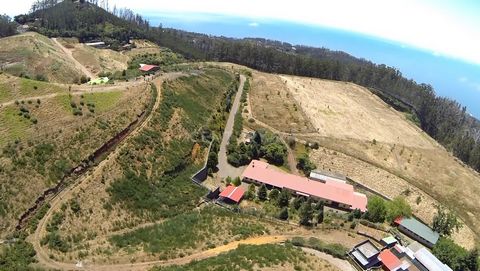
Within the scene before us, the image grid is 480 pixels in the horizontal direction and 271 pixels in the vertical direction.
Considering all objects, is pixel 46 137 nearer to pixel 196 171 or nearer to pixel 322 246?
pixel 196 171

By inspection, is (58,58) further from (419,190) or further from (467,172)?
(467,172)

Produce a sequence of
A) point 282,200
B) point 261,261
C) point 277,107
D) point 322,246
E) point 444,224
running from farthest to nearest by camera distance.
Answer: point 277,107, point 444,224, point 282,200, point 322,246, point 261,261

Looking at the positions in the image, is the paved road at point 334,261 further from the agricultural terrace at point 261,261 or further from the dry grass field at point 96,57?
the dry grass field at point 96,57

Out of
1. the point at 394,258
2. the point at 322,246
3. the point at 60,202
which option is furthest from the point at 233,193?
the point at 60,202

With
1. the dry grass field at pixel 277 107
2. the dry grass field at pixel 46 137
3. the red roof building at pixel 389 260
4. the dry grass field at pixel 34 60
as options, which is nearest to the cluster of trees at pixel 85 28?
the dry grass field at pixel 34 60

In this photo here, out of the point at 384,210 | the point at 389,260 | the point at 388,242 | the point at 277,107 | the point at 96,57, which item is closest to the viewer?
the point at 389,260

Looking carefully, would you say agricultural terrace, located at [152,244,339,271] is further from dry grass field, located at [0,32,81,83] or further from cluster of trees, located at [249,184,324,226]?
dry grass field, located at [0,32,81,83]

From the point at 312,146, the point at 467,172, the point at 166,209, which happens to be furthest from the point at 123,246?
the point at 467,172
